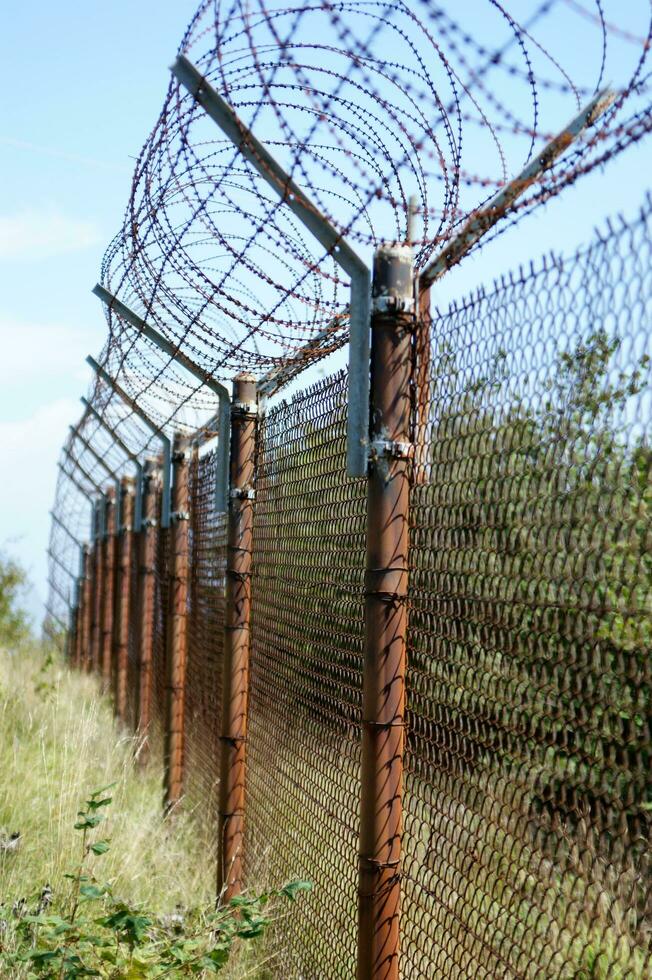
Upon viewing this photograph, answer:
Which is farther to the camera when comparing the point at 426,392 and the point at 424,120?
the point at 424,120

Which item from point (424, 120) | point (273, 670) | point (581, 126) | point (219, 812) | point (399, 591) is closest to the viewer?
point (581, 126)

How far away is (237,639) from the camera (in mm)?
4625

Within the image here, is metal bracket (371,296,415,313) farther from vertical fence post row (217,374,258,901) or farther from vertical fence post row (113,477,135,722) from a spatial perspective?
vertical fence post row (113,477,135,722)

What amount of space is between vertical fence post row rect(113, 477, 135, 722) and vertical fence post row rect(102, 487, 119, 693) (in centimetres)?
91

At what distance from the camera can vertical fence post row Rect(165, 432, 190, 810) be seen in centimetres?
663

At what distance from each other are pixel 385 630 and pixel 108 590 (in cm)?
1005

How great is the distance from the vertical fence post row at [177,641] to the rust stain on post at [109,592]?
184 inches

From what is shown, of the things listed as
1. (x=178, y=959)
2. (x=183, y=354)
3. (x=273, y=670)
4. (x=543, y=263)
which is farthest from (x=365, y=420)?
(x=183, y=354)

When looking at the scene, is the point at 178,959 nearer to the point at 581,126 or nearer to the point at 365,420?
the point at 365,420

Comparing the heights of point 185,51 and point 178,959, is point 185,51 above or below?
above

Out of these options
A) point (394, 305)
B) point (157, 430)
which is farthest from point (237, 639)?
point (157, 430)

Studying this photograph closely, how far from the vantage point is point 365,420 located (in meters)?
2.73

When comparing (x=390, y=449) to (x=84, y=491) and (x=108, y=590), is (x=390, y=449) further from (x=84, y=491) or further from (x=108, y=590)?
(x=84, y=491)

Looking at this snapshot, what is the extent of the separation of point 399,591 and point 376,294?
0.72 metres
